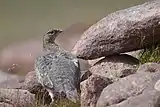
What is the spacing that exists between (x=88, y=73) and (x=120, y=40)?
0.64 m

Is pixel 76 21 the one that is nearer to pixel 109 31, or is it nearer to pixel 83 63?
pixel 83 63

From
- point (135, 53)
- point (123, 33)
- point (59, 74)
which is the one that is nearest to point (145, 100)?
point (59, 74)

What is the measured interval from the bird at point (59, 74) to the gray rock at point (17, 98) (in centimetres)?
27

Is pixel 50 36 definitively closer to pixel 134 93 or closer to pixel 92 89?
pixel 92 89

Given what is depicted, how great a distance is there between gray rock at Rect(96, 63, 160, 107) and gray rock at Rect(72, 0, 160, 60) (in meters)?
1.73

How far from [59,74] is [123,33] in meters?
1.06

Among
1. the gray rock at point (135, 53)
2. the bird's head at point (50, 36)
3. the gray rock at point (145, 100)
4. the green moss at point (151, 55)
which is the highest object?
the bird's head at point (50, 36)

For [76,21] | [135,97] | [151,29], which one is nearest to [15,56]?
[76,21]

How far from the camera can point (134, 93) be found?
4.31m

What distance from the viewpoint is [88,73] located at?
6.75 metres

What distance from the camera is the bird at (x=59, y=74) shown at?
19.3 ft

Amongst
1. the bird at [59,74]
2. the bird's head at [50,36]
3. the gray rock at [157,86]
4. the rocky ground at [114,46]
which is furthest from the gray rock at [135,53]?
the gray rock at [157,86]

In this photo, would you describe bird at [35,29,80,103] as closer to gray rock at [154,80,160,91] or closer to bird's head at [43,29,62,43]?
bird's head at [43,29,62,43]

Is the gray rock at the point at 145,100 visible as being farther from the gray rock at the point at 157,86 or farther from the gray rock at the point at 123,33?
the gray rock at the point at 123,33
